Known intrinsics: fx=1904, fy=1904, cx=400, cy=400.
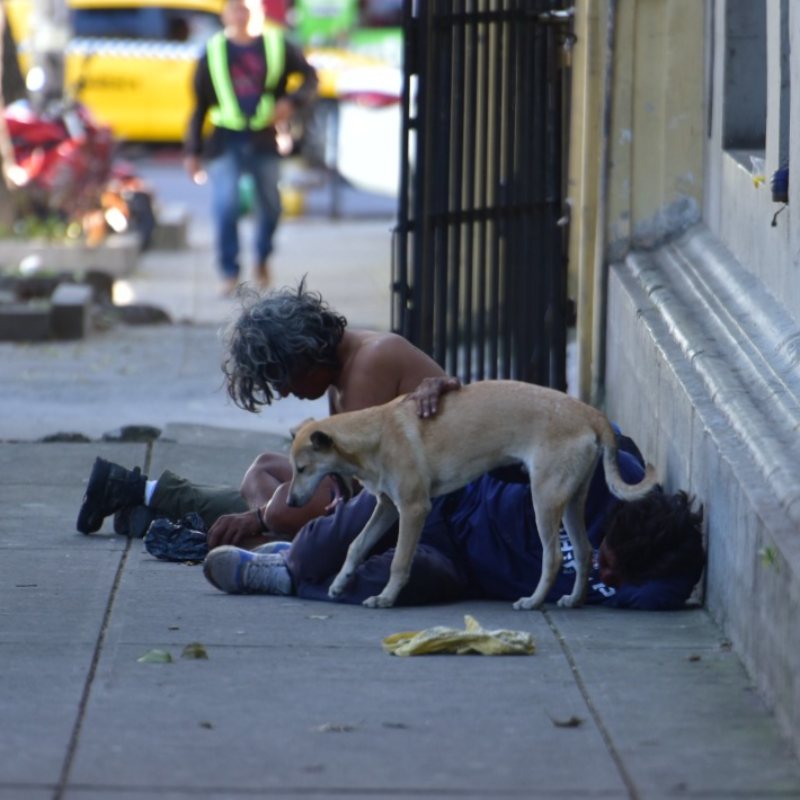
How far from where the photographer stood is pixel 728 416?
5.64 metres

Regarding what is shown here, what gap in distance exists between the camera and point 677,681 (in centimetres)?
501

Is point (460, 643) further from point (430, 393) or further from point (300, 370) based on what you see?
point (300, 370)

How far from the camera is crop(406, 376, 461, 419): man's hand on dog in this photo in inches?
224

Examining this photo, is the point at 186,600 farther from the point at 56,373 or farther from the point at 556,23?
the point at 56,373

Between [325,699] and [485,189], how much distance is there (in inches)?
169

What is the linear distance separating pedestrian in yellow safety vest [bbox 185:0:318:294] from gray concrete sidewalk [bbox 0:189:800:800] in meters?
6.90

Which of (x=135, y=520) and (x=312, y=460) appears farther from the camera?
(x=135, y=520)

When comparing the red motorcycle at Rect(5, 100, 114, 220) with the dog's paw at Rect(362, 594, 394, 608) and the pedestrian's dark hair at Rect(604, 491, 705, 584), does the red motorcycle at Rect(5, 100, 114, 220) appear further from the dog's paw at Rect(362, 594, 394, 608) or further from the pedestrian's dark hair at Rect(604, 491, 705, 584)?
the pedestrian's dark hair at Rect(604, 491, 705, 584)

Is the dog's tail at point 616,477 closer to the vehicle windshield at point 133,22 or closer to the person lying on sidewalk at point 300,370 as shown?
the person lying on sidewalk at point 300,370

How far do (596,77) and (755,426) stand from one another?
11.9 ft

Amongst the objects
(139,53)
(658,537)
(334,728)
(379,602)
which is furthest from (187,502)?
(139,53)

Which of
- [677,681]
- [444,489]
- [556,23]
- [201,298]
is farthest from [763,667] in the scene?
[201,298]

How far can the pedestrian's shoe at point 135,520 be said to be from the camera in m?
6.78

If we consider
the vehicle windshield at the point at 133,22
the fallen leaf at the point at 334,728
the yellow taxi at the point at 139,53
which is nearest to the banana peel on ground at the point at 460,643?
the fallen leaf at the point at 334,728
